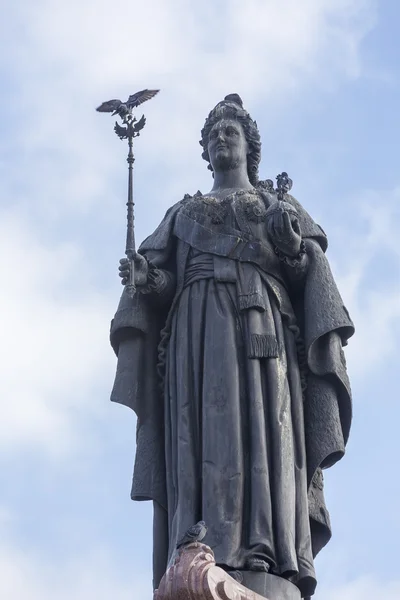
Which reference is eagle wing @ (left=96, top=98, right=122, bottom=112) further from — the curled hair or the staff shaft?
the curled hair

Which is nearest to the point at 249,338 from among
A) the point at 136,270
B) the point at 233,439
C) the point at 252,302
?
the point at 252,302

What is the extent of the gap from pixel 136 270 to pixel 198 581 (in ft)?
13.2

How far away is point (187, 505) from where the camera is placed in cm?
1644

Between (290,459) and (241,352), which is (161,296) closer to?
(241,352)

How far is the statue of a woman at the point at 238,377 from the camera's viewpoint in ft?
53.6

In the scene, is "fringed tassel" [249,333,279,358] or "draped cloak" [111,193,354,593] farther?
"draped cloak" [111,193,354,593]

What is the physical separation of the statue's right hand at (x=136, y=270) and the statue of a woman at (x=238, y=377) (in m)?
0.02

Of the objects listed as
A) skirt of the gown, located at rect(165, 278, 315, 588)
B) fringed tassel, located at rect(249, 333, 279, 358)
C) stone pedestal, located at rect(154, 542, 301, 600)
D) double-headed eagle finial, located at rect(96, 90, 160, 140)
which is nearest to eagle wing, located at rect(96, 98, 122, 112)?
double-headed eagle finial, located at rect(96, 90, 160, 140)

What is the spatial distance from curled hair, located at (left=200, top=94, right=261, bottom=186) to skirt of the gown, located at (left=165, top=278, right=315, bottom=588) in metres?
1.99

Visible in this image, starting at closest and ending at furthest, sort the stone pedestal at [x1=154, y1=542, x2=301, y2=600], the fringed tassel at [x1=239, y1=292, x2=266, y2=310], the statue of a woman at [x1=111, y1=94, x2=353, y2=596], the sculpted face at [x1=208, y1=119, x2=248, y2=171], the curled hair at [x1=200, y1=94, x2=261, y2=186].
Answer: the stone pedestal at [x1=154, y1=542, x2=301, y2=600]
the statue of a woman at [x1=111, y1=94, x2=353, y2=596]
the fringed tassel at [x1=239, y1=292, x2=266, y2=310]
the sculpted face at [x1=208, y1=119, x2=248, y2=171]
the curled hair at [x1=200, y1=94, x2=261, y2=186]

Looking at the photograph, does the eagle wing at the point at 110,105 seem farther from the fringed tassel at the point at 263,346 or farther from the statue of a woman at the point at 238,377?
the fringed tassel at the point at 263,346

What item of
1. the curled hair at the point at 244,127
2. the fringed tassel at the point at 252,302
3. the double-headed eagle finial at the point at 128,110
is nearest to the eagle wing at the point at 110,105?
the double-headed eagle finial at the point at 128,110

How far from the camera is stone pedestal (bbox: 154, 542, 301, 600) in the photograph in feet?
47.6

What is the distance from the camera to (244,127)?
18922mm
